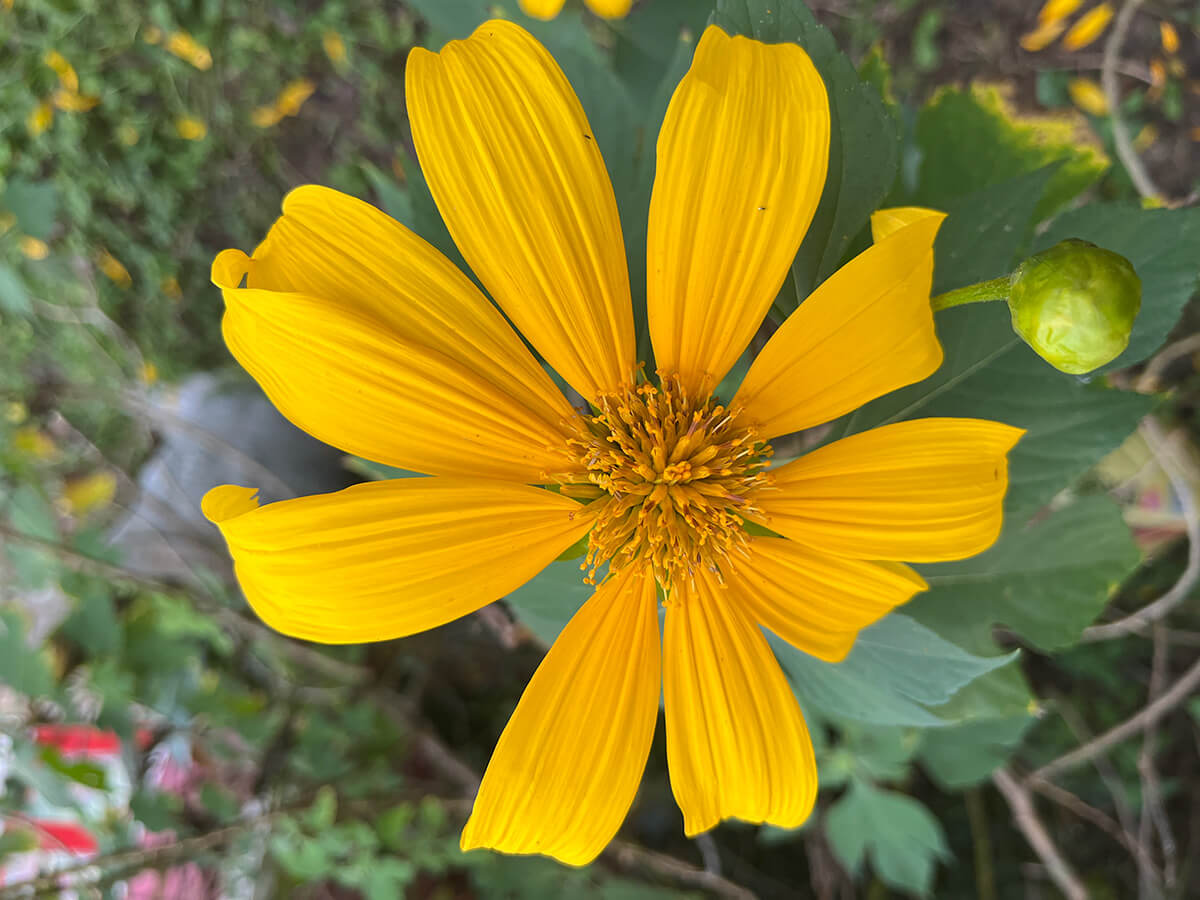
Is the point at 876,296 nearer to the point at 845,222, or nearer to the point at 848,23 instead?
the point at 845,222

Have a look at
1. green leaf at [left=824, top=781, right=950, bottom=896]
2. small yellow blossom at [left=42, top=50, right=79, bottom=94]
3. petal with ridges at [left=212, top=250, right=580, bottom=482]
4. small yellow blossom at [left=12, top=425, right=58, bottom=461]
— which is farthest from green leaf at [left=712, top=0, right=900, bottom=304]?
small yellow blossom at [left=12, top=425, right=58, bottom=461]

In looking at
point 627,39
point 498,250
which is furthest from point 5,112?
point 498,250

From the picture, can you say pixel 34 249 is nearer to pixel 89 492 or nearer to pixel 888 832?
pixel 89 492

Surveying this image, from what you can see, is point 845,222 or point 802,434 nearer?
point 845,222

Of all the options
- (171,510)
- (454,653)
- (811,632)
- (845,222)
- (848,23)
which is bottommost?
(454,653)

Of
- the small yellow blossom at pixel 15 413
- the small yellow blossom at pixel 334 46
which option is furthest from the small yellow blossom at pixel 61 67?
the small yellow blossom at pixel 15 413

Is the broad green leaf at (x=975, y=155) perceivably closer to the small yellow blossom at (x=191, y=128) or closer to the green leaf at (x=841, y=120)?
the green leaf at (x=841, y=120)
